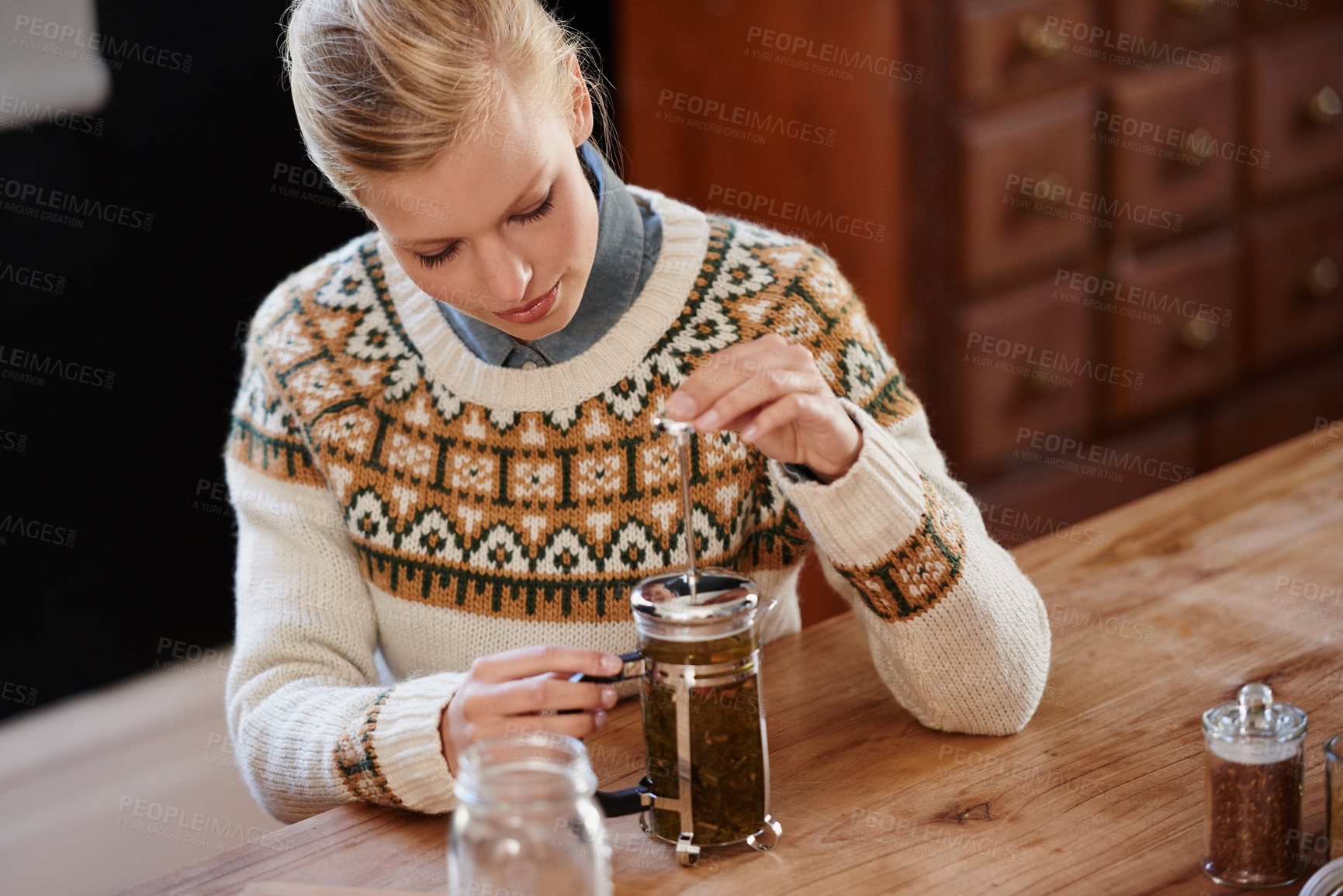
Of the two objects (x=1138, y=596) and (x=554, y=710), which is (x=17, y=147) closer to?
(x=554, y=710)

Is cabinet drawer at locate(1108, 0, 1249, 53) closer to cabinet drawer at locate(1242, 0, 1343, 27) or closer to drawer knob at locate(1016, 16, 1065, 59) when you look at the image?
cabinet drawer at locate(1242, 0, 1343, 27)

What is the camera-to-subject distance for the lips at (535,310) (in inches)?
46.4

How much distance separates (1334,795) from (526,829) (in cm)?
49

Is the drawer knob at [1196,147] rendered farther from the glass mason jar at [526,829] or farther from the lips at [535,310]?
the glass mason jar at [526,829]

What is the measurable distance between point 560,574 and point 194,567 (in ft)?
4.33

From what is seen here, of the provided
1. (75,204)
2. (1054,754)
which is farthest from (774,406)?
(75,204)

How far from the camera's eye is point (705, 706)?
0.91 m

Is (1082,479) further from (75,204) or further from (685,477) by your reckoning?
(685,477)

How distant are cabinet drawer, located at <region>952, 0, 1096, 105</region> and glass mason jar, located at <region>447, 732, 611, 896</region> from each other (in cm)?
193

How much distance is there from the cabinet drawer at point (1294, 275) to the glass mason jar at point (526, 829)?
8.45ft

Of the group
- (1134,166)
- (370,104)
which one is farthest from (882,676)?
(1134,166)

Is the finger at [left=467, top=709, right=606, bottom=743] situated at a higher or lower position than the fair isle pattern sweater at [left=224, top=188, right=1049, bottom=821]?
lower

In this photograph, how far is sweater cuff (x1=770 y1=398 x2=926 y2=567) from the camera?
1064 millimetres

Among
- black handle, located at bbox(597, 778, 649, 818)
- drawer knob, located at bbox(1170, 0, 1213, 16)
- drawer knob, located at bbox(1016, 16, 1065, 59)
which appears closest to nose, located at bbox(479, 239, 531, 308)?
black handle, located at bbox(597, 778, 649, 818)
